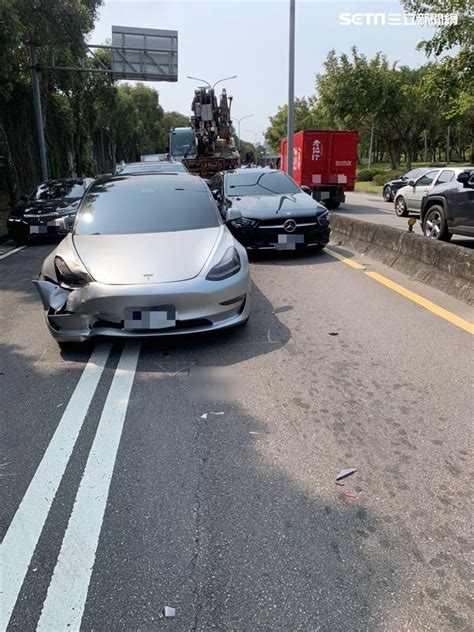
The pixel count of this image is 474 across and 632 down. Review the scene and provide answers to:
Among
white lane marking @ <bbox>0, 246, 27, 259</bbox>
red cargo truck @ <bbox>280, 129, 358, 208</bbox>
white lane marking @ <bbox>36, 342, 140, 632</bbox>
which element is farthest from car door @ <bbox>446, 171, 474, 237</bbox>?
red cargo truck @ <bbox>280, 129, 358, 208</bbox>

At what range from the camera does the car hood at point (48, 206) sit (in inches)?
451

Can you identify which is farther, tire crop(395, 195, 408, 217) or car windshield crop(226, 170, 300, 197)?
tire crop(395, 195, 408, 217)

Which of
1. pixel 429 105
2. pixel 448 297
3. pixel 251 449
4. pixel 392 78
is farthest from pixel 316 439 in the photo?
pixel 429 105

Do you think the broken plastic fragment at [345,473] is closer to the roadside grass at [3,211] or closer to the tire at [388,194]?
the roadside grass at [3,211]

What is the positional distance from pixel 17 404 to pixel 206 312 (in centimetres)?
165

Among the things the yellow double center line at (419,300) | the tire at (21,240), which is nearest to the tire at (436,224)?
the yellow double center line at (419,300)

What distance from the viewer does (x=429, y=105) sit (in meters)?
36.0

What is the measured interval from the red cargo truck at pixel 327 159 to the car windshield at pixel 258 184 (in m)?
8.82

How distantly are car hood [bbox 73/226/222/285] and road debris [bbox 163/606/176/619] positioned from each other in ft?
9.25

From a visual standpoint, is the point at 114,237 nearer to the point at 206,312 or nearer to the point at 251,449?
the point at 206,312

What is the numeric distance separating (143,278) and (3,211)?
1520 centimetres

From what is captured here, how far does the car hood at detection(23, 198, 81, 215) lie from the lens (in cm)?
1145

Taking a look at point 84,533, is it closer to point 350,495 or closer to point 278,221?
point 350,495

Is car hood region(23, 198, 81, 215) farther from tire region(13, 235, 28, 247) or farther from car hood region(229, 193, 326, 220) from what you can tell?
car hood region(229, 193, 326, 220)
